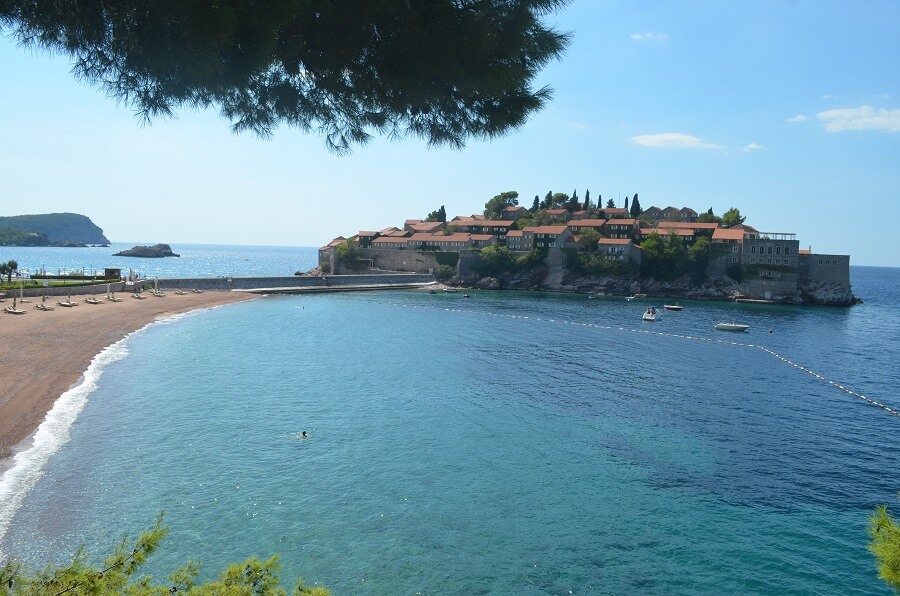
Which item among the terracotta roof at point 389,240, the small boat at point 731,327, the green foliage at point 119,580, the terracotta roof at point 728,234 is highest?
the terracotta roof at point 728,234

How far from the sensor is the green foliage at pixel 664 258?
4264 inches

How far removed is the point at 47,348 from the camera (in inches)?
1393

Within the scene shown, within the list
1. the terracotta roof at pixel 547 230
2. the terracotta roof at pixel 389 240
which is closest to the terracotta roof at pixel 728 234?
the terracotta roof at pixel 547 230

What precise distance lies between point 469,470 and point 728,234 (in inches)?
4060

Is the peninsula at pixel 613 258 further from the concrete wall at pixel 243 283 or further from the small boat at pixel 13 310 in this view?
the small boat at pixel 13 310

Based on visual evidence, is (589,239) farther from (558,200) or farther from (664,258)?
(558,200)

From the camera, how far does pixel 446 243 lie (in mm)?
121312

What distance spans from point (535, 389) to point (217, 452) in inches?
698

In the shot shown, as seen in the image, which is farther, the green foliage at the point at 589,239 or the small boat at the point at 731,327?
the green foliage at the point at 589,239

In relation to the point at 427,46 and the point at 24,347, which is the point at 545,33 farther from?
the point at 24,347

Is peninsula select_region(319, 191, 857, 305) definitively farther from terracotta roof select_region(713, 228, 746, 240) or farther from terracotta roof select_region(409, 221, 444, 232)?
terracotta roof select_region(409, 221, 444, 232)

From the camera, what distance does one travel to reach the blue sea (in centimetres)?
1501

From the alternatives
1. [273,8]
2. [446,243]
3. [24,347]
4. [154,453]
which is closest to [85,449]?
[154,453]

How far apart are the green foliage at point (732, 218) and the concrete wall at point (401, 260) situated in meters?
65.4
